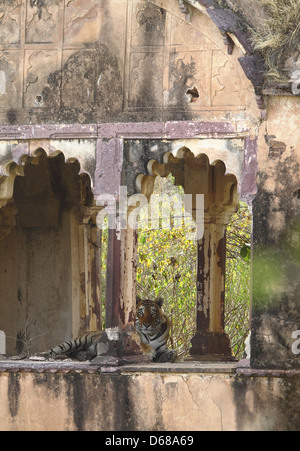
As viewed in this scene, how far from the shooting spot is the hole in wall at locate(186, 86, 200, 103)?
10992mm

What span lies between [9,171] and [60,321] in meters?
3.89

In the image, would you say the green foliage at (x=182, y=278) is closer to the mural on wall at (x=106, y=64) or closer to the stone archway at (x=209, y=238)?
the stone archway at (x=209, y=238)

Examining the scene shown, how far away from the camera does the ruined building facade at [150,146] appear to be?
10477mm

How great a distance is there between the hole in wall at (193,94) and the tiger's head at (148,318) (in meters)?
4.00

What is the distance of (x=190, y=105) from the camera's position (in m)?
11.0

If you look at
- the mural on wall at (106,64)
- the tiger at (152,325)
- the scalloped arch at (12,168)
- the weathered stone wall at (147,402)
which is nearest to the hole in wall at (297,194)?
the mural on wall at (106,64)

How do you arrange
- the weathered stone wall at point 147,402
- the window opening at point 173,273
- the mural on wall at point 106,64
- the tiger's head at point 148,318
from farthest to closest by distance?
the window opening at point 173,273, the tiger's head at point 148,318, the mural on wall at point 106,64, the weathered stone wall at point 147,402

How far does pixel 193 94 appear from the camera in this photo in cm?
1102

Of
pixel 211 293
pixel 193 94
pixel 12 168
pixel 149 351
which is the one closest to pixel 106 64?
pixel 193 94

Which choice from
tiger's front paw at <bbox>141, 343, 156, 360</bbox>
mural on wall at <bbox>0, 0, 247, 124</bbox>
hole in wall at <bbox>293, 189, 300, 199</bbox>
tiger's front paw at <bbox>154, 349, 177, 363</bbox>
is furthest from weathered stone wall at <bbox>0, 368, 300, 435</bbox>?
mural on wall at <bbox>0, 0, 247, 124</bbox>

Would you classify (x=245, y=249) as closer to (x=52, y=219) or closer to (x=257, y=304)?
(x=52, y=219)

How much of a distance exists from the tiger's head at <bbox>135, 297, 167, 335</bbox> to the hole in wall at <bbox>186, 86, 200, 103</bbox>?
13.1 feet

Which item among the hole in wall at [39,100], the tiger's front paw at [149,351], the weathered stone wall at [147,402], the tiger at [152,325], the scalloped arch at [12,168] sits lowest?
the weathered stone wall at [147,402]
